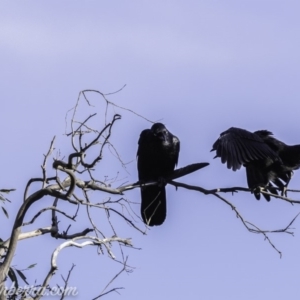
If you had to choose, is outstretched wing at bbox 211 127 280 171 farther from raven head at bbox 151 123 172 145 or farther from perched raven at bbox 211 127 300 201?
raven head at bbox 151 123 172 145

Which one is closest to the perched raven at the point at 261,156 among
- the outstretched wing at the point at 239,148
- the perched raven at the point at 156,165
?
the outstretched wing at the point at 239,148

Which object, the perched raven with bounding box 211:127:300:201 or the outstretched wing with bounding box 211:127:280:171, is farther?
the perched raven with bounding box 211:127:300:201

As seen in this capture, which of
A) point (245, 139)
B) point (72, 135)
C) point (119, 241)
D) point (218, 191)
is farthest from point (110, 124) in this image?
point (245, 139)

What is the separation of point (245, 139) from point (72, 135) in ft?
9.63

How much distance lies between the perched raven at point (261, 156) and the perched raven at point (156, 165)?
0.72 m

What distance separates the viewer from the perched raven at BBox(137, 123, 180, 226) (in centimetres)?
865

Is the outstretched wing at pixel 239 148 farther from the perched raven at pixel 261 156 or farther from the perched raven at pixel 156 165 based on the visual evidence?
the perched raven at pixel 156 165

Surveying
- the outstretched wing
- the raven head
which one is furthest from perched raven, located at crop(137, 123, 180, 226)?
the outstretched wing

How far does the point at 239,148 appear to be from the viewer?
26.3ft

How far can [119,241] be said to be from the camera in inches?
236

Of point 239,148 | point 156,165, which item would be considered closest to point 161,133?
point 156,165

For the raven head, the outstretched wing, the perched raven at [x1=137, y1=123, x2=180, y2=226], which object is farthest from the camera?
the raven head

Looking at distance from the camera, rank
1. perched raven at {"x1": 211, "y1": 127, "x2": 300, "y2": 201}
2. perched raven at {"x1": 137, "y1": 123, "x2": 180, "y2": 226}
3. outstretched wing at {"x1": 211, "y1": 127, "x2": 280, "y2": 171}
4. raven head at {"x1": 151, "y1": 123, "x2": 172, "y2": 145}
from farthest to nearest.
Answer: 1. raven head at {"x1": 151, "y1": 123, "x2": 172, "y2": 145}
2. perched raven at {"x1": 137, "y1": 123, "x2": 180, "y2": 226}
3. perched raven at {"x1": 211, "y1": 127, "x2": 300, "y2": 201}
4. outstretched wing at {"x1": 211, "y1": 127, "x2": 280, "y2": 171}

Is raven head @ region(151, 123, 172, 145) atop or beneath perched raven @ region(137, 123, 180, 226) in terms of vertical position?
atop
